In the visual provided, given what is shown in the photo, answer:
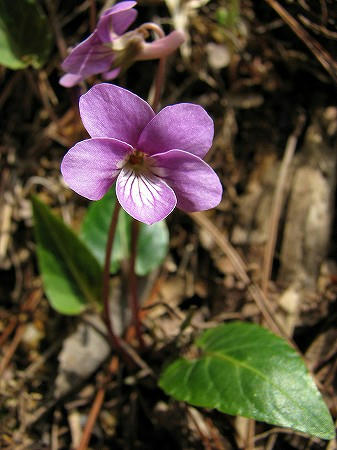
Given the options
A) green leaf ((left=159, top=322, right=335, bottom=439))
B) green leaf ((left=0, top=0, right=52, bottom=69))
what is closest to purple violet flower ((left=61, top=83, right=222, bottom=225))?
green leaf ((left=159, top=322, right=335, bottom=439))

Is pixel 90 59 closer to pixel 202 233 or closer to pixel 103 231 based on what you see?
pixel 103 231

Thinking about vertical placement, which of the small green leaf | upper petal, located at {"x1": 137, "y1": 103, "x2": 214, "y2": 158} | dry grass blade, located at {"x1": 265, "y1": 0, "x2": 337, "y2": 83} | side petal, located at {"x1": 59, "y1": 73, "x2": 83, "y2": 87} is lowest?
the small green leaf

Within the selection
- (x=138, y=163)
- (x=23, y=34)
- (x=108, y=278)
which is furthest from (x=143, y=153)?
(x=23, y=34)

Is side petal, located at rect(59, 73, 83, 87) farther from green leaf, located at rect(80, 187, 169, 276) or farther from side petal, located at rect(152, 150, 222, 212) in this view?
green leaf, located at rect(80, 187, 169, 276)

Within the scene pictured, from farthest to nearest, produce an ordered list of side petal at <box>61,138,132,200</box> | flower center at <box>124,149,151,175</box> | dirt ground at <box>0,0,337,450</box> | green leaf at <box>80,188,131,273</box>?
1. green leaf at <box>80,188,131,273</box>
2. dirt ground at <box>0,0,337,450</box>
3. flower center at <box>124,149,151,175</box>
4. side petal at <box>61,138,132,200</box>

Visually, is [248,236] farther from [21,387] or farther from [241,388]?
[21,387]

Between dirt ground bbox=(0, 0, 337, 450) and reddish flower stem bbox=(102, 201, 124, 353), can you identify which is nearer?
reddish flower stem bbox=(102, 201, 124, 353)

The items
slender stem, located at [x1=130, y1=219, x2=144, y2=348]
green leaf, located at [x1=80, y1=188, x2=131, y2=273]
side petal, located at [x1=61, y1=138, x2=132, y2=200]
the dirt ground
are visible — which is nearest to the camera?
side petal, located at [x1=61, y1=138, x2=132, y2=200]
